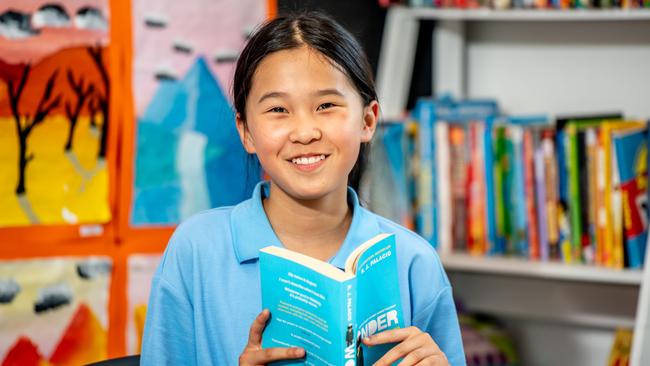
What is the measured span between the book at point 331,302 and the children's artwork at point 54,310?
2.31ft

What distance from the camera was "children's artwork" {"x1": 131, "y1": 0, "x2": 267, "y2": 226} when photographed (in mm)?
1958

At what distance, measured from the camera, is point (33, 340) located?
5.66 feet

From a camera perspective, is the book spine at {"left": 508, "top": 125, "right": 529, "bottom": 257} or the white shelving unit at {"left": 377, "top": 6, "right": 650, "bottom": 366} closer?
the book spine at {"left": 508, "top": 125, "right": 529, "bottom": 257}

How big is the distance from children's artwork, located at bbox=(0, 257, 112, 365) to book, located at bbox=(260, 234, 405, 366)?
0.70 meters

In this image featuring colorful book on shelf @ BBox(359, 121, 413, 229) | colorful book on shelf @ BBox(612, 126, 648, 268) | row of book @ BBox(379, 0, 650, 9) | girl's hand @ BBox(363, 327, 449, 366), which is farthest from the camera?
colorful book on shelf @ BBox(359, 121, 413, 229)

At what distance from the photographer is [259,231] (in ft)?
4.43

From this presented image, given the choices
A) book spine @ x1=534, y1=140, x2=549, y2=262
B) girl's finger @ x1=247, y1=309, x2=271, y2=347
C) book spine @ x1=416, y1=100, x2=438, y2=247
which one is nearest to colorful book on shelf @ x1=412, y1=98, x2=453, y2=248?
book spine @ x1=416, y1=100, x2=438, y2=247

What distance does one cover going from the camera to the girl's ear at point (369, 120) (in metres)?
1.42

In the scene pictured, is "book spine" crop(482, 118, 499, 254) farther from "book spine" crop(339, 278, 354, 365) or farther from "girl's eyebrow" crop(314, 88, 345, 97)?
"book spine" crop(339, 278, 354, 365)

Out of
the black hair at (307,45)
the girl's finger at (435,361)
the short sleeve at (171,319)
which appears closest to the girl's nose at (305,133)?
the black hair at (307,45)

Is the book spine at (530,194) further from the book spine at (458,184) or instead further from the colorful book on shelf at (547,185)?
the book spine at (458,184)

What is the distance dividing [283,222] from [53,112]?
59cm

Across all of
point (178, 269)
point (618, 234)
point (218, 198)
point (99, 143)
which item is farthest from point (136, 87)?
point (618, 234)

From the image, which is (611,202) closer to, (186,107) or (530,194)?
(530,194)
